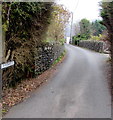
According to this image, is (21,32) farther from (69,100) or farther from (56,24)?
(56,24)

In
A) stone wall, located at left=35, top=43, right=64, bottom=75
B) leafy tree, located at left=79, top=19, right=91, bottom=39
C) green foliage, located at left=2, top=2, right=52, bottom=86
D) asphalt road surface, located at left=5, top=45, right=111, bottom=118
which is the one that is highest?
leafy tree, located at left=79, top=19, right=91, bottom=39

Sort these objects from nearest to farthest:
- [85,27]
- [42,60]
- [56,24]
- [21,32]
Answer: [21,32]
[42,60]
[56,24]
[85,27]

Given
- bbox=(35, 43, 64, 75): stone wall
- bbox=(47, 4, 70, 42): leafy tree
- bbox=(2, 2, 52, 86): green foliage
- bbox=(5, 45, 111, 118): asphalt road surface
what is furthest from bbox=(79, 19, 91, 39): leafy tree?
bbox=(2, 2, 52, 86): green foliage

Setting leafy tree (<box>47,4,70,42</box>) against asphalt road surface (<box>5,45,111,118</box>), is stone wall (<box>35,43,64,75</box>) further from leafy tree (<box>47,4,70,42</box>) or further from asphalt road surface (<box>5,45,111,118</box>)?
leafy tree (<box>47,4,70,42</box>)

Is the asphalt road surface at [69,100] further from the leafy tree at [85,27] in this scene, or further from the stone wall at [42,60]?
the leafy tree at [85,27]

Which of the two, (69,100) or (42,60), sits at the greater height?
(42,60)

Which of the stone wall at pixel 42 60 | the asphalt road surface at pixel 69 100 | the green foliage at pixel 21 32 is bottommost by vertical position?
the asphalt road surface at pixel 69 100

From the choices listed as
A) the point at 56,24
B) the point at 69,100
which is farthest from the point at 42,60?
the point at 56,24

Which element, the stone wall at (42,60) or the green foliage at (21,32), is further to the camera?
the stone wall at (42,60)

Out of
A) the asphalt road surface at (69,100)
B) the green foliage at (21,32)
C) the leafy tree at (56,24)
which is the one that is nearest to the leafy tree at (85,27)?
the leafy tree at (56,24)

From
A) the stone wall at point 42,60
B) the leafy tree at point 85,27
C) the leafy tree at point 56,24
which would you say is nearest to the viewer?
the stone wall at point 42,60

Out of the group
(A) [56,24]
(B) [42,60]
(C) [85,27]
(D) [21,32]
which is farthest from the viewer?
(C) [85,27]

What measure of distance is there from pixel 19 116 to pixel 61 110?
1.18m

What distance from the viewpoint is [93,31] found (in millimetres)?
32875
